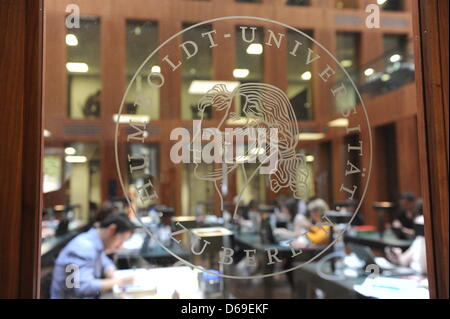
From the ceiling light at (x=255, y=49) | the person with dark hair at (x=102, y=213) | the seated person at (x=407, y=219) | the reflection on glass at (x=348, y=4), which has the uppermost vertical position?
the reflection on glass at (x=348, y=4)

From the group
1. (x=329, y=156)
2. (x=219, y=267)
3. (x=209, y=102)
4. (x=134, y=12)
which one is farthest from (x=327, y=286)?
(x=134, y=12)

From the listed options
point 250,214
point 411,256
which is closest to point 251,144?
point 250,214

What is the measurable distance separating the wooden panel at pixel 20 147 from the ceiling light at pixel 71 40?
1.53ft

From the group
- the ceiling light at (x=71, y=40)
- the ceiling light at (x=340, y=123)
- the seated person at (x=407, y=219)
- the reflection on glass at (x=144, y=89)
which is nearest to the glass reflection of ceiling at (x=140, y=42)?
the reflection on glass at (x=144, y=89)

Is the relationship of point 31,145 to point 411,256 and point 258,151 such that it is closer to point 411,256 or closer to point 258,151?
point 258,151

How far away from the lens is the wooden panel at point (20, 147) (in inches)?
42.7

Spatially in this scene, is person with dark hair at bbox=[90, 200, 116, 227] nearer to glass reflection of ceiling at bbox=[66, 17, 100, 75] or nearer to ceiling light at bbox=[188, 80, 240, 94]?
ceiling light at bbox=[188, 80, 240, 94]

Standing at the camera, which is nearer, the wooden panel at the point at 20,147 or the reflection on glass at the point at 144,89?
the wooden panel at the point at 20,147

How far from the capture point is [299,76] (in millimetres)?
2277

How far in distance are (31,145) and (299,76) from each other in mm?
1596

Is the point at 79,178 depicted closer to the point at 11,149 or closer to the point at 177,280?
the point at 177,280

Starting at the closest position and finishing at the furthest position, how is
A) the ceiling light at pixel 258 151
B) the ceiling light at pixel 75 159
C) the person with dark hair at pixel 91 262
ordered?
1. the person with dark hair at pixel 91 262
2. the ceiling light at pixel 258 151
3. the ceiling light at pixel 75 159

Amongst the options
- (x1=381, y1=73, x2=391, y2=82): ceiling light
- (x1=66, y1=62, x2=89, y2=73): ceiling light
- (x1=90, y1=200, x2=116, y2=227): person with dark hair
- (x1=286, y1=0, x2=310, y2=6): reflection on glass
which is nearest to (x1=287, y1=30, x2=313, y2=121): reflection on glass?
(x1=286, y1=0, x2=310, y2=6): reflection on glass

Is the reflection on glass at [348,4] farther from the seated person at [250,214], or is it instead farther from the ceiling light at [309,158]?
the seated person at [250,214]
